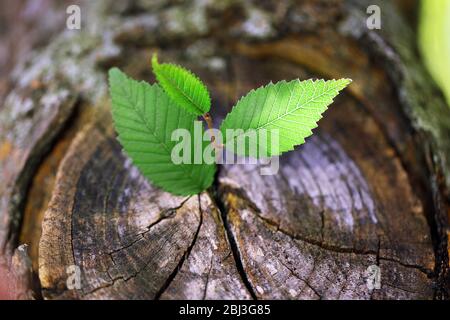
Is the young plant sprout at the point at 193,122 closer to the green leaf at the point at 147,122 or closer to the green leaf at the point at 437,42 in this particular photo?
the green leaf at the point at 147,122

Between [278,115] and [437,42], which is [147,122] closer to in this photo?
[278,115]

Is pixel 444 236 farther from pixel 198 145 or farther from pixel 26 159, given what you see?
pixel 26 159

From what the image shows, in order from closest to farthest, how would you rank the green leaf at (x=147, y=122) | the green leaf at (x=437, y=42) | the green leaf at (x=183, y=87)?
the green leaf at (x=183, y=87), the green leaf at (x=147, y=122), the green leaf at (x=437, y=42)

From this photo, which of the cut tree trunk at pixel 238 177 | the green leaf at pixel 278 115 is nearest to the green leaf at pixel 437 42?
the cut tree trunk at pixel 238 177

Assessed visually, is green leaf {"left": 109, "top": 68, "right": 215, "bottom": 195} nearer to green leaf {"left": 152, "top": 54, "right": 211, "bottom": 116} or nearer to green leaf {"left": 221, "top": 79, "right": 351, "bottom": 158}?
green leaf {"left": 152, "top": 54, "right": 211, "bottom": 116}

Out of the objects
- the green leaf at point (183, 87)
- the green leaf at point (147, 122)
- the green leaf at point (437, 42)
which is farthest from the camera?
the green leaf at point (437, 42)
